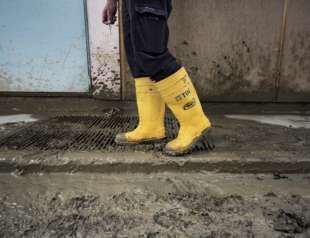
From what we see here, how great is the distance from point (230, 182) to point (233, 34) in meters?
1.76

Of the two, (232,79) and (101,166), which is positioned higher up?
(232,79)

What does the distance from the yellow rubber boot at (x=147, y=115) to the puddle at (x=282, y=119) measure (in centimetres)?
104

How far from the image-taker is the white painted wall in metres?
2.85

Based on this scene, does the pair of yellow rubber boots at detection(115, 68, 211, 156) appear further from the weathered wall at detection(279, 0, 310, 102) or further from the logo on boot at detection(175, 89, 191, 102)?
the weathered wall at detection(279, 0, 310, 102)

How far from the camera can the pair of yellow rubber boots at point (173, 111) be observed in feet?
5.82

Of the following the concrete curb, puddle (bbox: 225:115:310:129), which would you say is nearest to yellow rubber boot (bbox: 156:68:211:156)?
the concrete curb

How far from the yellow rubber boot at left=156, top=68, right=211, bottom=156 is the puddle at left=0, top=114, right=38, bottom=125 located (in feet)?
4.71

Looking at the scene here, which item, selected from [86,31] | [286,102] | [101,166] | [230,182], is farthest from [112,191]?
[286,102]

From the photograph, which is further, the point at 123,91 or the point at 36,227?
the point at 123,91

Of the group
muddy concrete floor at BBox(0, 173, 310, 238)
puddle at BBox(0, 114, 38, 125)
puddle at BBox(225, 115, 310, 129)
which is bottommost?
puddle at BBox(225, 115, 310, 129)

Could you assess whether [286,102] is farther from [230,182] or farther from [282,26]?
[230,182]

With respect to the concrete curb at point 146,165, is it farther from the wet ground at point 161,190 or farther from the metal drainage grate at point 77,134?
the metal drainage grate at point 77,134

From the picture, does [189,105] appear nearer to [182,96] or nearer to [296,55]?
[182,96]

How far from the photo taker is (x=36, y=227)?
1.23m
